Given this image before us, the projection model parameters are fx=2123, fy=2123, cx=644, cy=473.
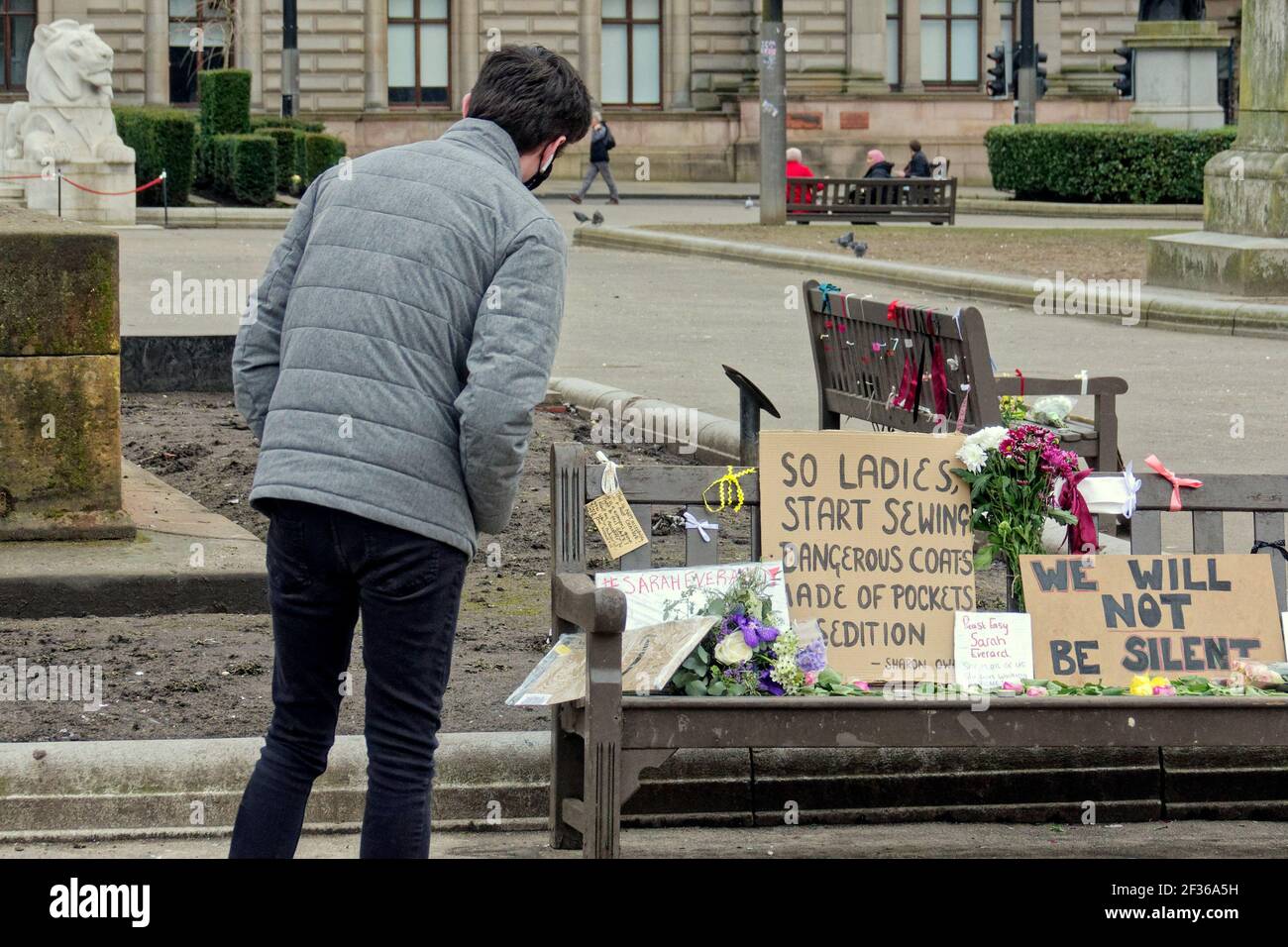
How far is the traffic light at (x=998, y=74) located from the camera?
37.3m

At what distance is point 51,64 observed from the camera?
26031mm

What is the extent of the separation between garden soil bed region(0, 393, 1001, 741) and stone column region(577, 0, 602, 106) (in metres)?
34.0

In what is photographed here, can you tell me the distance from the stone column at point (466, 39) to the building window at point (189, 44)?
4395 millimetres

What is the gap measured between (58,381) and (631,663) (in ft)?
9.78

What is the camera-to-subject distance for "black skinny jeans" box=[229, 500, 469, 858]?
12.2ft

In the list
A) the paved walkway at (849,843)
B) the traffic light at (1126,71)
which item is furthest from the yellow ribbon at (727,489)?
the traffic light at (1126,71)

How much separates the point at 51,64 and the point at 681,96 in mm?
18320

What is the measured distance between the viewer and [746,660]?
15.2 ft

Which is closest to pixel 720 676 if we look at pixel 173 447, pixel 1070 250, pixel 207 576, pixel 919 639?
pixel 919 639

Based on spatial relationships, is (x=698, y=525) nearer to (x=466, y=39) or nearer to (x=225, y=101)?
(x=225, y=101)

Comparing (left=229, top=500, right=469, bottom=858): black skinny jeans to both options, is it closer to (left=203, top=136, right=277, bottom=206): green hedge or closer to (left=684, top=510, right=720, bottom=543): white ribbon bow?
(left=684, top=510, right=720, bottom=543): white ribbon bow

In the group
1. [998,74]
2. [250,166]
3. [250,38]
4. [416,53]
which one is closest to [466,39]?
[416,53]

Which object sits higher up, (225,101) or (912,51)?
(912,51)

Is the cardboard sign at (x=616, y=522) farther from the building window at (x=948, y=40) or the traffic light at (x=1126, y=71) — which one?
the building window at (x=948, y=40)
